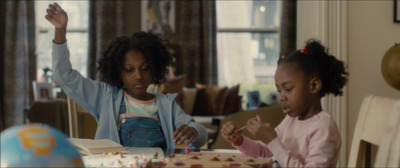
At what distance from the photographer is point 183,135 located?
1454mm

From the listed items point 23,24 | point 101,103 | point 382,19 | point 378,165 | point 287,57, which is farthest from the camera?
point 23,24

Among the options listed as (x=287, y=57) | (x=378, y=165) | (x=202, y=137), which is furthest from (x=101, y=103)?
(x=378, y=165)

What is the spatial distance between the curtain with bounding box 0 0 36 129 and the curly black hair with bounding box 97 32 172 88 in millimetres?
4919

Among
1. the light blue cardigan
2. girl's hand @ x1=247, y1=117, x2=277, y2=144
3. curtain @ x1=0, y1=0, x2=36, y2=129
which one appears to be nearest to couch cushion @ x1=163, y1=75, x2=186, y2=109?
curtain @ x1=0, y1=0, x2=36, y2=129

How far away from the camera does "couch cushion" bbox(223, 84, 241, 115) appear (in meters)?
5.61

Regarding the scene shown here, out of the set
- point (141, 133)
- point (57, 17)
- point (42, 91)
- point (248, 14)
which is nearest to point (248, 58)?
point (248, 14)

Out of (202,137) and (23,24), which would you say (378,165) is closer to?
(202,137)

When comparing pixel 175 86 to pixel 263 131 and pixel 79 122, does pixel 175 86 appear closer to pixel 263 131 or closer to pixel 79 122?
pixel 79 122

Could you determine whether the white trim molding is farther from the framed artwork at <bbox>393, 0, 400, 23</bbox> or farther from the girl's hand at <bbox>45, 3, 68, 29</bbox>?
the girl's hand at <bbox>45, 3, 68, 29</bbox>

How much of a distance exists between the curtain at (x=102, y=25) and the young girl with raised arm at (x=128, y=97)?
477 cm

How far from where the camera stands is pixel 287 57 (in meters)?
1.32

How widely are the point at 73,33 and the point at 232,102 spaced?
7.91ft

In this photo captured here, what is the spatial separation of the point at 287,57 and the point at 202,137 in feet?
1.50

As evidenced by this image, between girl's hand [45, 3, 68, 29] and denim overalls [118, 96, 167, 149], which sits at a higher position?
girl's hand [45, 3, 68, 29]
